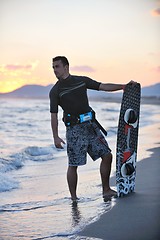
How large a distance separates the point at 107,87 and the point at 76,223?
1.48 m

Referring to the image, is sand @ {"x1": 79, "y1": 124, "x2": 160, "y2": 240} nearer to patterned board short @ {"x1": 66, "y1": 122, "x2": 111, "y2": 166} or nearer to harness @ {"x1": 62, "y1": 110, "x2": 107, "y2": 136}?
patterned board short @ {"x1": 66, "y1": 122, "x2": 111, "y2": 166}

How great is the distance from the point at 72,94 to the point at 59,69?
0.28 meters

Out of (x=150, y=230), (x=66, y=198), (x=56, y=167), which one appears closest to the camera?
(x=150, y=230)

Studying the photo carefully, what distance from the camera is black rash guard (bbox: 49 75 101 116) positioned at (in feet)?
15.2

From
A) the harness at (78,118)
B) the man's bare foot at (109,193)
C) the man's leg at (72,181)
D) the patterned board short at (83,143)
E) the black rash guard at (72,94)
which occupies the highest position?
the black rash guard at (72,94)

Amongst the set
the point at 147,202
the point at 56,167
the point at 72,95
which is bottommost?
the point at 56,167

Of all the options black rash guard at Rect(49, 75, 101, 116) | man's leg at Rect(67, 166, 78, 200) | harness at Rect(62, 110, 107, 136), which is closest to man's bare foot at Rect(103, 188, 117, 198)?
man's leg at Rect(67, 166, 78, 200)

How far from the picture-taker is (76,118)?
471 cm

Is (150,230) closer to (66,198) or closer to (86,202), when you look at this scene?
(86,202)

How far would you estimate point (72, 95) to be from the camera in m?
4.66

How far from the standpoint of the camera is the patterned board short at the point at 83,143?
15.6 feet

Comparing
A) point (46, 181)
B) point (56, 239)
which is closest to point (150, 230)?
point (56, 239)

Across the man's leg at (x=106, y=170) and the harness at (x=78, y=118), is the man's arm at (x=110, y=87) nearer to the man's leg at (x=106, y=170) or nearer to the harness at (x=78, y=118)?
the harness at (x=78, y=118)

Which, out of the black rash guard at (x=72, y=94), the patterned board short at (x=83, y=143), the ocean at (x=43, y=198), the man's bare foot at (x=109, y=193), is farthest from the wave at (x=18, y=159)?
the black rash guard at (x=72, y=94)
